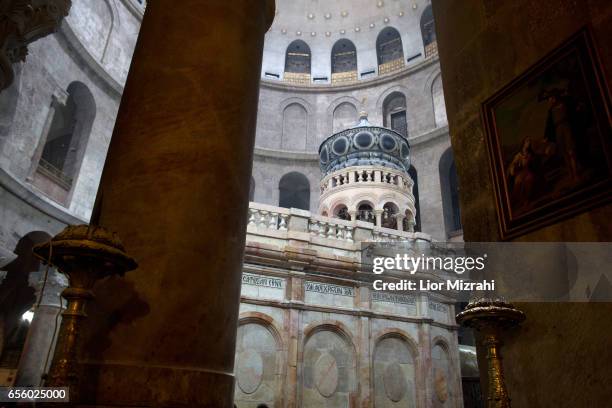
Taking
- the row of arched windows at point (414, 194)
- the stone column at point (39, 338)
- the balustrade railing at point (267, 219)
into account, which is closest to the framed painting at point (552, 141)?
the balustrade railing at point (267, 219)

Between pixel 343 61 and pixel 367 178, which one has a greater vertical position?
pixel 343 61

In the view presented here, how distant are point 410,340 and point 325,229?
308cm

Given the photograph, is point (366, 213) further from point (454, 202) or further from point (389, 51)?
point (389, 51)

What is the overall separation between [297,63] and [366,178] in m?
13.9

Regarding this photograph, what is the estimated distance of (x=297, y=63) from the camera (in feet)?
82.7

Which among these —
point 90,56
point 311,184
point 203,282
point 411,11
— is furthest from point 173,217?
point 411,11

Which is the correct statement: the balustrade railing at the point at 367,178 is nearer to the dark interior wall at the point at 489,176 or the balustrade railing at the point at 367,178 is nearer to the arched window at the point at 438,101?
the arched window at the point at 438,101

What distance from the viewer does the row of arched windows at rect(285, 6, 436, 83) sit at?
23.7 metres

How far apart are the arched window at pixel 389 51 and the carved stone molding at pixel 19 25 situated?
69.2 feet

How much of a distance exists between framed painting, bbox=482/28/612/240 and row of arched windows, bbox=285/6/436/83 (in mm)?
21008

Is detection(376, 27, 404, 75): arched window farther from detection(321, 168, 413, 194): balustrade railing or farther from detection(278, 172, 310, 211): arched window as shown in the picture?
detection(321, 168, 413, 194): balustrade railing

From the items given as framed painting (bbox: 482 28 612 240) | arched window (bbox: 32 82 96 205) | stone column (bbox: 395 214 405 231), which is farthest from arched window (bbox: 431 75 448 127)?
framed painting (bbox: 482 28 612 240)

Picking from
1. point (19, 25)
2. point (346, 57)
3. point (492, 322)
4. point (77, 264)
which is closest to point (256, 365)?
point (492, 322)

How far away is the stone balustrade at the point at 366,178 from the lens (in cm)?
1353
